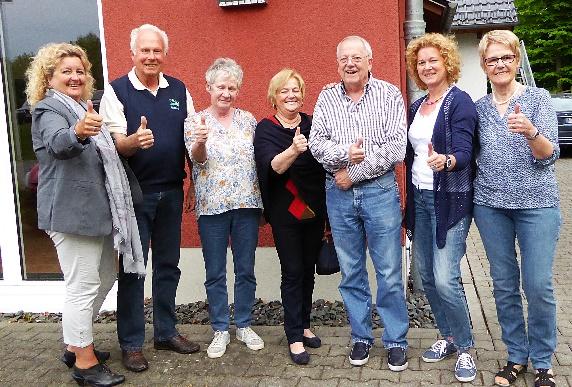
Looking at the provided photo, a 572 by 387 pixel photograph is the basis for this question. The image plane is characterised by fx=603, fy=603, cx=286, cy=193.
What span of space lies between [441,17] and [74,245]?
5368 mm

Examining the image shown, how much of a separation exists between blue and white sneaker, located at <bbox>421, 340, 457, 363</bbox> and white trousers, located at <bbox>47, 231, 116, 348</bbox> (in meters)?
2.12

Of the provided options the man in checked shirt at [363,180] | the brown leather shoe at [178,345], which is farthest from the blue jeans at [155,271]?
the man in checked shirt at [363,180]

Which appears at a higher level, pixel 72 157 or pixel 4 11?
pixel 4 11

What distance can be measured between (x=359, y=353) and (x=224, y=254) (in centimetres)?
110

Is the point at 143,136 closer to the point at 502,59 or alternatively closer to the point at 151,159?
the point at 151,159

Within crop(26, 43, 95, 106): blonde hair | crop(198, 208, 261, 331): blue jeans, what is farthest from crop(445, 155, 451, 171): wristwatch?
crop(26, 43, 95, 106): blonde hair

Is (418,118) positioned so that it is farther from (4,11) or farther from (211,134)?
(4,11)

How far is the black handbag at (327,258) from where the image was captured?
13.0 feet

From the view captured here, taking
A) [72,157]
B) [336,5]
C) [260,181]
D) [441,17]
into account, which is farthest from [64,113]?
[441,17]

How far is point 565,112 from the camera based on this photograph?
1567 centimetres

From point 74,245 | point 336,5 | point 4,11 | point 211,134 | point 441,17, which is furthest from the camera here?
point 441,17

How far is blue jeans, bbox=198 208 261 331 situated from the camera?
3.99 metres

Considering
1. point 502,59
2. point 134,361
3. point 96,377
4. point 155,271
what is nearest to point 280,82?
point 502,59

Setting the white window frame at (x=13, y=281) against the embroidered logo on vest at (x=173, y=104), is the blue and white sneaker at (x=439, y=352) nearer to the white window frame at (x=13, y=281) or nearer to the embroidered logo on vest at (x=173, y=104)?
the embroidered logo on vest at (x=173, y=104)
